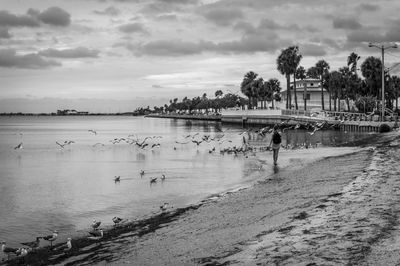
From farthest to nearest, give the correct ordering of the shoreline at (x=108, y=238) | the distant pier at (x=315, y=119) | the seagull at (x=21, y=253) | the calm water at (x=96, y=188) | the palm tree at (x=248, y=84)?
the palm tree at (x=248, y=84) < the distant pier at (x=315, y=119) < the calm water at (x=96, y=188) < the seagull at (x=21, y=253) < the shoreline at (x=108, y=238)

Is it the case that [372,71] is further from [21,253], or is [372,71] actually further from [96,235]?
[21,253]

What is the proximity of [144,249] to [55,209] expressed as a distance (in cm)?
886

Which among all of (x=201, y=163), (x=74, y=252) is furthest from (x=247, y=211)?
(x=201, y=163)

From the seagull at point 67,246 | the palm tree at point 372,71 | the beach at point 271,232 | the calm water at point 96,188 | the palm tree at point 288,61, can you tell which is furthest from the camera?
the palm tree at point 288,61

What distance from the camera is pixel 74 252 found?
1148 cm

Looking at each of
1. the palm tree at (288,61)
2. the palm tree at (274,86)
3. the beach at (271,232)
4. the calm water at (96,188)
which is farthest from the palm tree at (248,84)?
the beach at (271,232)

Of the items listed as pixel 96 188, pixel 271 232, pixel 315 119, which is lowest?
pixel 96 188

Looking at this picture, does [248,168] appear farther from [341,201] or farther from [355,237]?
[355,237]

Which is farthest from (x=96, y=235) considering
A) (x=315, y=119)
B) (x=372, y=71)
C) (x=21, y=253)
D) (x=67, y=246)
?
(x=372, y=71)

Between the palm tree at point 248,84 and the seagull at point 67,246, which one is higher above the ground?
the palm tree at point 248,84

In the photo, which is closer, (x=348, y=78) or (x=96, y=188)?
(x=96, y=188)

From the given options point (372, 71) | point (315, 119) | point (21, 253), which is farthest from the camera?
point (372, 71)

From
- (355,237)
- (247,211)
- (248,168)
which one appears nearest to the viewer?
(355,237)

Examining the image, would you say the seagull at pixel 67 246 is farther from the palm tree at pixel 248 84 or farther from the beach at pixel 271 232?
the palm tree at pixel 248 84
